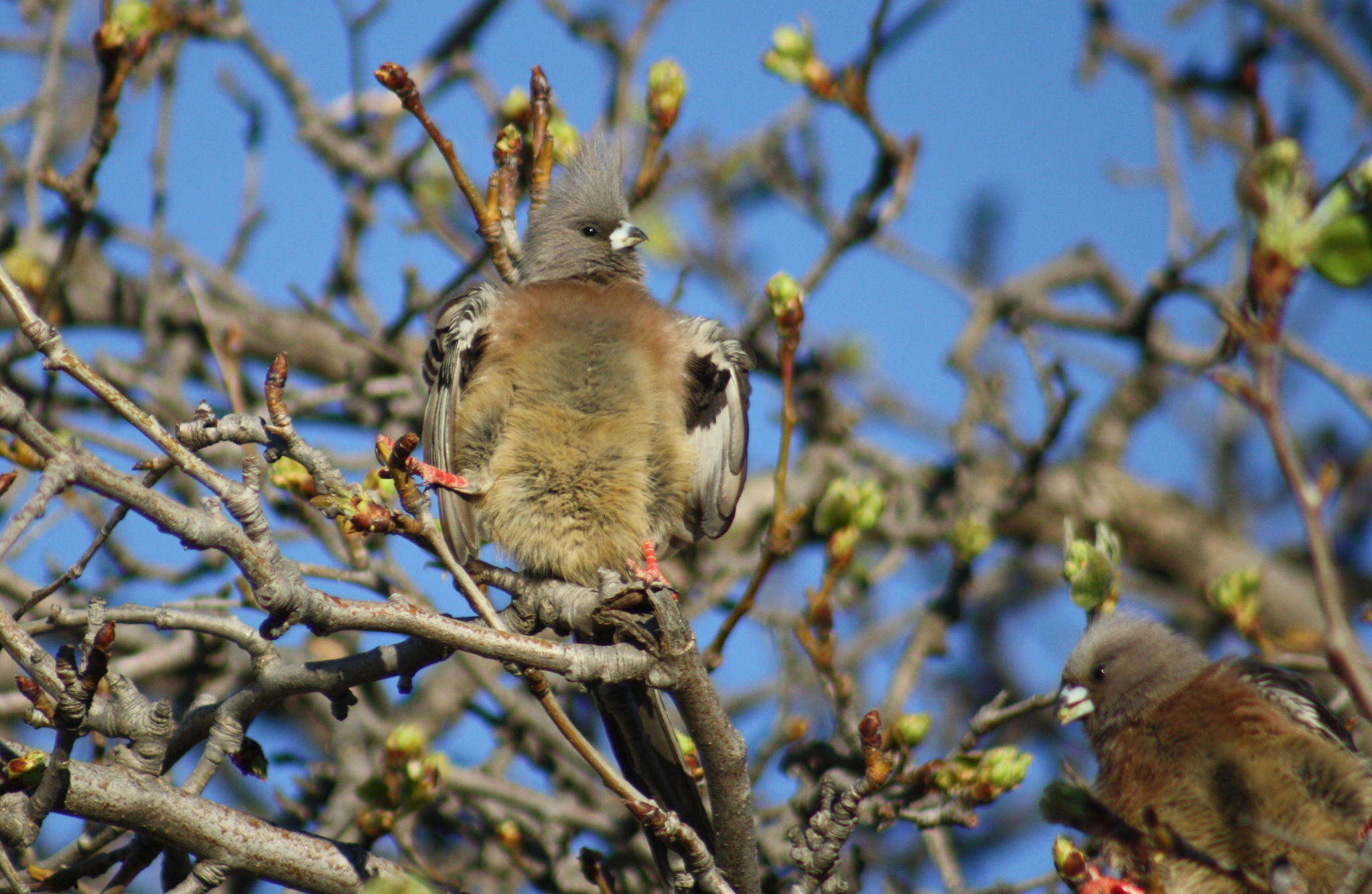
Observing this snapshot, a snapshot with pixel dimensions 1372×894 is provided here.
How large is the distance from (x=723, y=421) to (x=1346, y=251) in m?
2.72

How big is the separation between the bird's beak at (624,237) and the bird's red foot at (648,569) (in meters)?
1.43

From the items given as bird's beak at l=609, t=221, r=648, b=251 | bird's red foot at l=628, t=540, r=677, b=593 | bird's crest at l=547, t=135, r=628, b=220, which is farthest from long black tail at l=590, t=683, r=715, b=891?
bird's crest at l=547, t=135, r=628, b=220

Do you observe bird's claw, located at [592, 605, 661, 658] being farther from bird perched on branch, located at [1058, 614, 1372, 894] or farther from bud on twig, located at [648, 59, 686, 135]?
bud on twig, located at [648, 59, 686, 135]

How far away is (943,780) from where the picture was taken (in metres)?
3.41

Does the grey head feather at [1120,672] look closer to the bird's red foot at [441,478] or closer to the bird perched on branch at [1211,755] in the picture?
the bird perched on branch at [1211,755]

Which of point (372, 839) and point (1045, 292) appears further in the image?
point (1045, 292)

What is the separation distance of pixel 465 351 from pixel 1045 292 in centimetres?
382

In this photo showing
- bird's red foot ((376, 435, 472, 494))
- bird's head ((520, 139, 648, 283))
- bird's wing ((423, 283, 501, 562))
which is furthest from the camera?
bird's head ((520, 139, 648, 283))

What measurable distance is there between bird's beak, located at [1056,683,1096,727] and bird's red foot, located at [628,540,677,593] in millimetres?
1272

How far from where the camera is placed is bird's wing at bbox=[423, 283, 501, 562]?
155 inches

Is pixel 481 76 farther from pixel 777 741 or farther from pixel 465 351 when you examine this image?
pixel 777 741

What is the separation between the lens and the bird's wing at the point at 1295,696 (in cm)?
347

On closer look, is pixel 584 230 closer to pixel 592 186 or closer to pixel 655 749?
pixel 592 186

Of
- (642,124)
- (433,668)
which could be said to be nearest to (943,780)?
(433,668)
